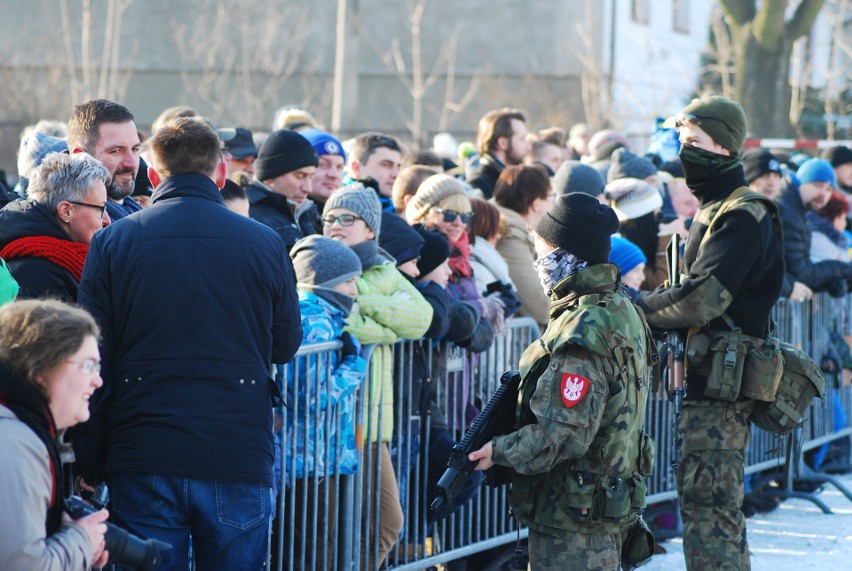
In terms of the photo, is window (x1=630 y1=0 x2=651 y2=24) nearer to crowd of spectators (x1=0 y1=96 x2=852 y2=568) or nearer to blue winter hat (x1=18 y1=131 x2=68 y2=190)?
crowd of spectators (x1=0 y1=96 x2=852 y2=568)

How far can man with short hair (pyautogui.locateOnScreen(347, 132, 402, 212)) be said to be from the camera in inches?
293

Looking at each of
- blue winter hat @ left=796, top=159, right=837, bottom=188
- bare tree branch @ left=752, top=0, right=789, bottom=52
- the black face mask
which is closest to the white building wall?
bare tree branch @ left=752, top=0, right=789, bottom=52

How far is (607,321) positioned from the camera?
433 cm

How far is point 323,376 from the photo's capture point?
17.1 feet

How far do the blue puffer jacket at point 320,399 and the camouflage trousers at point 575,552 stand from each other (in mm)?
1139

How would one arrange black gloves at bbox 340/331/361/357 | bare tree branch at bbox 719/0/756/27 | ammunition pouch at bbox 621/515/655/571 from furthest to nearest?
bare tree branch at bbox 719/0/756/27 → black gloves at bbox 340/331/361/357 → ammunition pouch at bbox 621/515/655/571

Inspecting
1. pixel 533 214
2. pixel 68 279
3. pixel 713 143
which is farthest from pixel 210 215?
pixel 533 214

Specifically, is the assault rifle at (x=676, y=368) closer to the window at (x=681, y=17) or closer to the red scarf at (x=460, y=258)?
the red scarf at (x=460, y=258)

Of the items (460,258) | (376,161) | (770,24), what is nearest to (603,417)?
(460,258)

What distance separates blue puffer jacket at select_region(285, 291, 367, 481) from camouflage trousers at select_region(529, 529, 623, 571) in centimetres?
114

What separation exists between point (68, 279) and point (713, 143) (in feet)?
10.2

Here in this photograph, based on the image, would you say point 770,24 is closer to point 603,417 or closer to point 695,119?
point 695,119

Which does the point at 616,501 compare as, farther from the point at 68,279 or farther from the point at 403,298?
the point at 68,279

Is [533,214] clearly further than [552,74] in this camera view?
No
